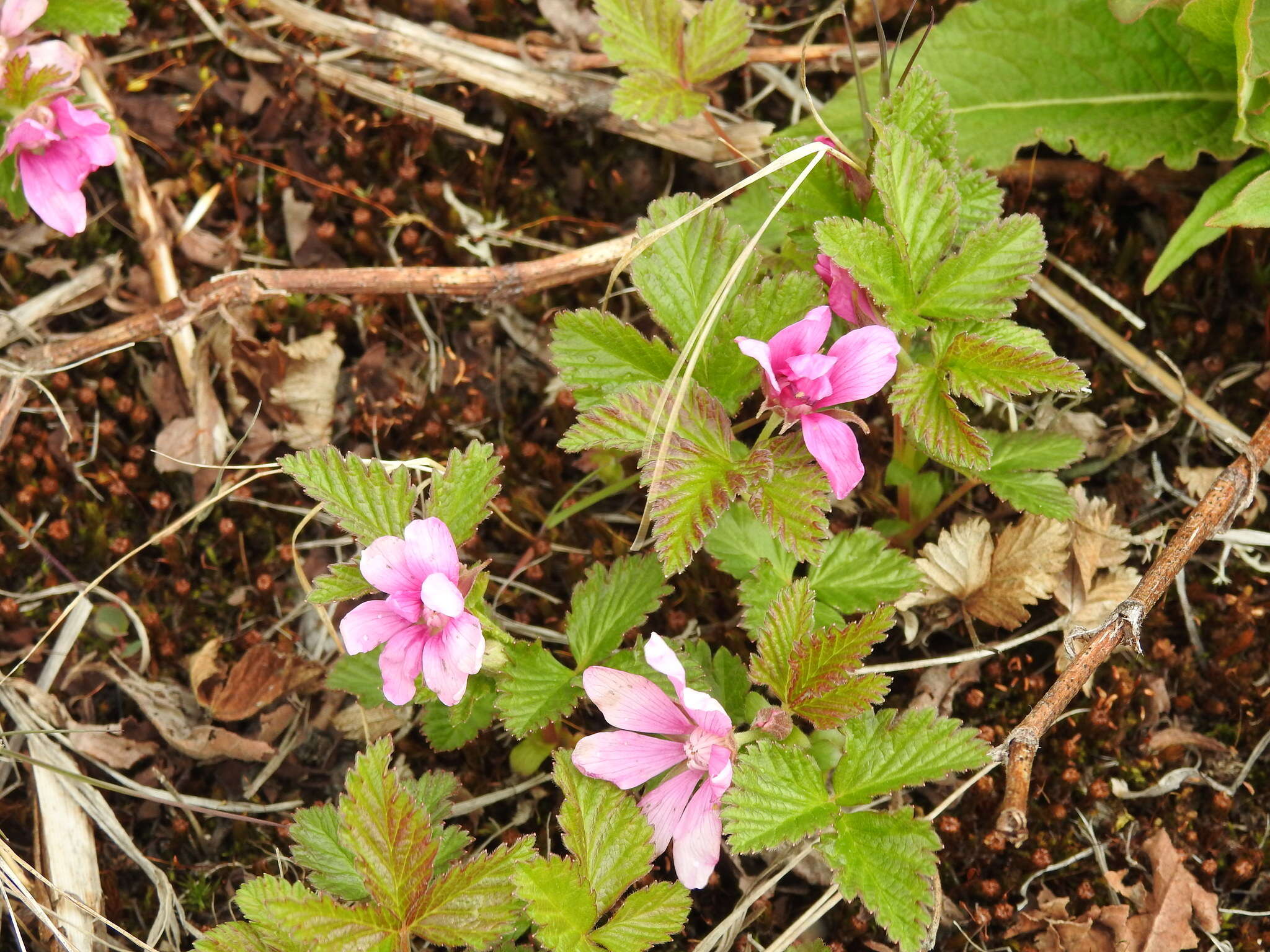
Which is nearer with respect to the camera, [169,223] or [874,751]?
[874,751]

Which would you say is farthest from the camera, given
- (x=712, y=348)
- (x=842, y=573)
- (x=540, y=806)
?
(x=540, y=806)

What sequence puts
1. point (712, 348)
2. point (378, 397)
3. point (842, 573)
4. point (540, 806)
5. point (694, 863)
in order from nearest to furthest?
point (694, 863) → point (712, 348) → point (842, 573) → point (540, 806) → point (378, 397)

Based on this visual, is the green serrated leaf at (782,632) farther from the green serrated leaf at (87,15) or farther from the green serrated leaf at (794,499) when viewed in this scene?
the green serrated leaf at (87,15)

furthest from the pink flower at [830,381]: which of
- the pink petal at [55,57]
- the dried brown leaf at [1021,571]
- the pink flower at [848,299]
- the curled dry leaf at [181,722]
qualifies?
the pink petal at [55,57]

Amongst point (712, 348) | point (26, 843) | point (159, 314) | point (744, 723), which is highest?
point (712, 348)

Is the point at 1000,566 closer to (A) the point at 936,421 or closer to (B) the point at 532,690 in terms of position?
(A) the point at 936,421

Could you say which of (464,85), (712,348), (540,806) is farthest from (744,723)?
(464,85)

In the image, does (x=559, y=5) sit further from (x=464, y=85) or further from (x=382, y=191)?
(x=382, y=191)

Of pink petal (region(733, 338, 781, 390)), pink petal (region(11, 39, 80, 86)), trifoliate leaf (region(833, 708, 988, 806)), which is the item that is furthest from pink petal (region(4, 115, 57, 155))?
trifoliate leaf (region(833, 708, 988, 806))
